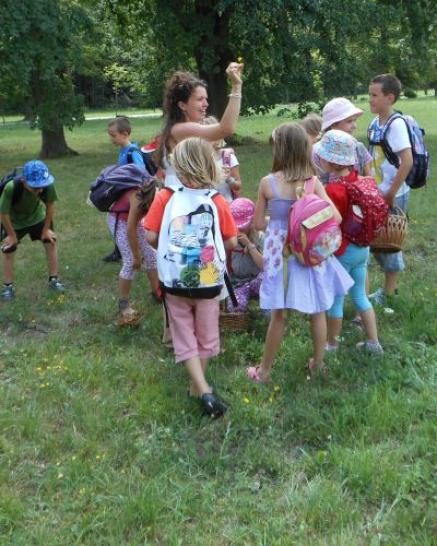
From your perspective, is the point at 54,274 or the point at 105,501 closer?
the point at 105,501

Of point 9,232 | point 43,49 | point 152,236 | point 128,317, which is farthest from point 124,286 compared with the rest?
→ point 43,49

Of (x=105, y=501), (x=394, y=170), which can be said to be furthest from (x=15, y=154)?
(x=105, y=501)

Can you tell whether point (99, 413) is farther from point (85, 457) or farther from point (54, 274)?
point (54, 274)

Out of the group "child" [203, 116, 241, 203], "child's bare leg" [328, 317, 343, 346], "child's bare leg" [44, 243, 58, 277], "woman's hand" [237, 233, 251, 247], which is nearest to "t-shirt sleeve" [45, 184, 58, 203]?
"child's bare leg" [44, 243, 58, 277]

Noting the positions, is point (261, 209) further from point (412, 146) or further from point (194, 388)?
point (412, 146)

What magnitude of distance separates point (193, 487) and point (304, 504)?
21.3 inches

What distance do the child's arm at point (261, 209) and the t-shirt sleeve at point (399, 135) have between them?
1409 mm

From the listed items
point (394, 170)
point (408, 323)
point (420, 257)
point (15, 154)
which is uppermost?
point (394, 170)

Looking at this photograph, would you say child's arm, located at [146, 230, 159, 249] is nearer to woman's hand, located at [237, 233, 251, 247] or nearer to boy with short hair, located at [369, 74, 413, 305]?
woman's hand, located at [237, 233, 251, 247]

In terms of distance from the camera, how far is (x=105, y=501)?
296cm

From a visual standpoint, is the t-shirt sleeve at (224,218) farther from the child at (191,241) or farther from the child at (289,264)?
the child at (289,264)

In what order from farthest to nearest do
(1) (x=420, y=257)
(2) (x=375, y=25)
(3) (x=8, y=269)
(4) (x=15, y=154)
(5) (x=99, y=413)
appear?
(4) (x=15, y=154) → (2) (x=375, y=25) → (1) (x=420, y=257) → (3) (x=8, y=269) → (5) (x=99, y=413)

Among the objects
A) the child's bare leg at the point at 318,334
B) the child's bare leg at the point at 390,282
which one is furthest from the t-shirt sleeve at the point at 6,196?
the child's bare leg at the point at 390,282

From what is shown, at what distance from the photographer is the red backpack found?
4.09m
